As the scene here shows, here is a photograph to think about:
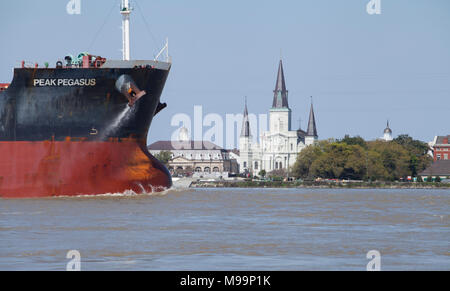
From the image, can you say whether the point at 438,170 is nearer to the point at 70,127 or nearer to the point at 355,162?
the point at 355,162

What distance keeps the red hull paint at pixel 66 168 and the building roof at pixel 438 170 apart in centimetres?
9626

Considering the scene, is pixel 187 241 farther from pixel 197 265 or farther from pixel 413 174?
pixel 413 174

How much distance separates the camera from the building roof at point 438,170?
132125mm

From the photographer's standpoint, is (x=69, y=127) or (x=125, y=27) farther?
(x=125, y=27)

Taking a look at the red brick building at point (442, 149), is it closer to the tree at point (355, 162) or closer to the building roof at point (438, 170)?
the building roof at point (438, 170)

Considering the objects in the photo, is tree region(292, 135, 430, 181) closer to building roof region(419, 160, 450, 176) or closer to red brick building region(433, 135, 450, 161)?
building roof region(419, 160, 450, 176)

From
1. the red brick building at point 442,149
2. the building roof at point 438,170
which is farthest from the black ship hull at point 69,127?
the red brick building at point 442,149

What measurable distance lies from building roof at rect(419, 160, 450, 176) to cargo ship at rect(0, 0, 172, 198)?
9661cm

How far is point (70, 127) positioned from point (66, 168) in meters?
2.12

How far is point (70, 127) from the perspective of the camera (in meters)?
41.1

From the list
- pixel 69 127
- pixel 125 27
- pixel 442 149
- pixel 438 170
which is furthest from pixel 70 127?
pixel 442 149

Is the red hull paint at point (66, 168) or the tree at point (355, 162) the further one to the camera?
the tree at point (355, 162)

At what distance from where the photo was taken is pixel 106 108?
136ft
